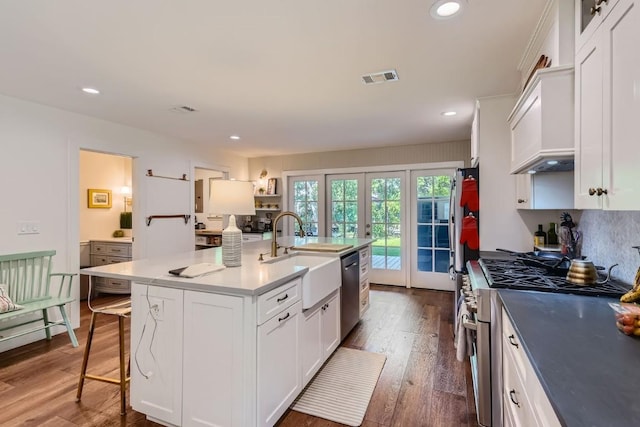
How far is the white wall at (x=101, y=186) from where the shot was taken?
5.18 meters

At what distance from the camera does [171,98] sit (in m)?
3.01

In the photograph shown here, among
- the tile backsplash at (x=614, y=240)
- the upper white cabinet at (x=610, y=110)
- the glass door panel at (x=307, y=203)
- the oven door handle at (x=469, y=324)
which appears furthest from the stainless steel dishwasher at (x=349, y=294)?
the glass door panel at (x=307, y=203)

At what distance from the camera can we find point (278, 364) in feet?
6.02

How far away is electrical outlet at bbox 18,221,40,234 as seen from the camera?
306cm

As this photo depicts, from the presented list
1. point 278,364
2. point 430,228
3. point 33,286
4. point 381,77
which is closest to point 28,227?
point 33,286

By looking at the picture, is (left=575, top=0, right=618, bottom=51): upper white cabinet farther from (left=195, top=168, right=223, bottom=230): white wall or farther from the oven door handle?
(left=195, top=168, right=223, bottom=230): white wall

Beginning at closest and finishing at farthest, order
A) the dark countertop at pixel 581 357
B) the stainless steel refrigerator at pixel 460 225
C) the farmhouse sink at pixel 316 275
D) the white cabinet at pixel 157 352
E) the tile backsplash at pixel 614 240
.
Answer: the dark countertop at pixel 581 357 → the tile backsplash at pixel 614 240 → the white cabinet at pixel 157 352 → the farmhouse sink at pixel 316 275 → the stainless steel refrigerator at pixel 460 225

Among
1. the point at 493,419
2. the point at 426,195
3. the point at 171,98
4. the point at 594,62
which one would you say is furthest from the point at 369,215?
the point at 594,62

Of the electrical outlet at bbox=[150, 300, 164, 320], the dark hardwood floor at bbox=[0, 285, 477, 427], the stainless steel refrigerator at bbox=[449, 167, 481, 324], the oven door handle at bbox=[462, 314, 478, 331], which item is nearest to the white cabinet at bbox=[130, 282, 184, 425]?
the electrical outlet at bbox=[150, 300, 164, 320]

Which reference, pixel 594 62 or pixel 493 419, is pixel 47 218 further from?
pixel 594 62

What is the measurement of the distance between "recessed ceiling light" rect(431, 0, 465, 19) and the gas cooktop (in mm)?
1462

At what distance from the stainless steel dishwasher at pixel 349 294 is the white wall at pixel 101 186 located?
14.1ft

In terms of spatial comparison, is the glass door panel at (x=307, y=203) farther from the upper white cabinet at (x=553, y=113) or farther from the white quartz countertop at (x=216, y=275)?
the upper white cabinet at (x=553, y=113)

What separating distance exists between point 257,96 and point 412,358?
273 centimetres
